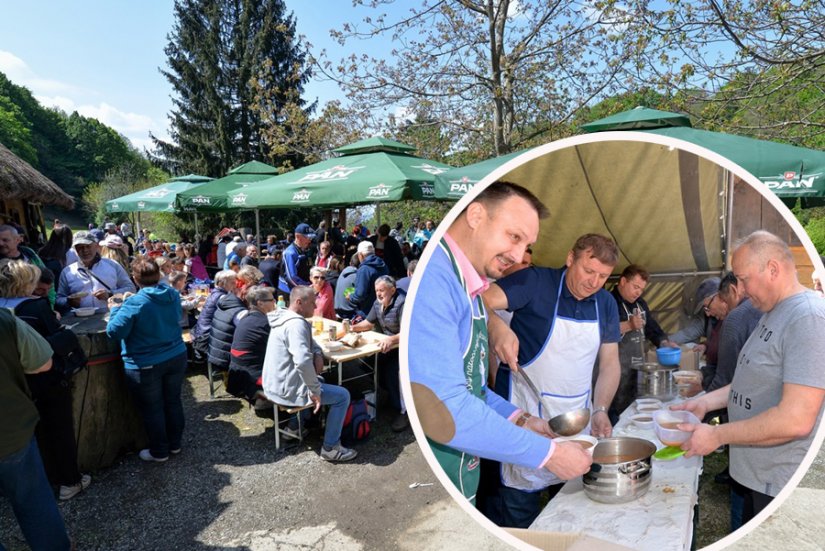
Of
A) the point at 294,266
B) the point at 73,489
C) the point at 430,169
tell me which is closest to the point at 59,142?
the point at 294,266

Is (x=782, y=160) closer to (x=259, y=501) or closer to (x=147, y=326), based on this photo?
(x=259, y=501)

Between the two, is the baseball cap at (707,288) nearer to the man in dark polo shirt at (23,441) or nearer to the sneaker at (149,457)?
the man in dark polo shirt at (23,441)

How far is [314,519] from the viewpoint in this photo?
12.1ft

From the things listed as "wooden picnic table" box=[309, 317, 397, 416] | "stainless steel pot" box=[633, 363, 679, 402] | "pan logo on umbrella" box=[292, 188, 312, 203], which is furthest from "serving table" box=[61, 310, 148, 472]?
"stainless steel pot" box=[633, 363, 679, 402]

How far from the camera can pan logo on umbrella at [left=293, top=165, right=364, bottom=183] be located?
700 centimetres

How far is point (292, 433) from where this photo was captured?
4852mm

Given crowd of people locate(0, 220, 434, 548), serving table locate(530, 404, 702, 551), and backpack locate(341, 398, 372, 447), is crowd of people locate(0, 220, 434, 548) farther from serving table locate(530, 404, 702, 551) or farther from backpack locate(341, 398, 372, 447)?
serving table locate(530, 404, 702, 551)

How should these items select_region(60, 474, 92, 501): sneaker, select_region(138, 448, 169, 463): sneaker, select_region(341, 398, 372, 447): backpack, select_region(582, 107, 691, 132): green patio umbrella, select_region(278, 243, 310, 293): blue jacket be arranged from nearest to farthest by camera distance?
select_region(582, 107, 691, 132): green patio umbrella < select_region(60, 474, 92, 501): sneaker < select_region(138, 448, 169, 463): sneaker < select_region(341, 398, 372, 447): backpack < select_region(278, 243, 310, 293): blue jacket

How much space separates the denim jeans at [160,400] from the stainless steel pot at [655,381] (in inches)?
162

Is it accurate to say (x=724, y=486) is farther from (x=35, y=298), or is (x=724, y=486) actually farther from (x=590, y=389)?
(x=35, y=298)

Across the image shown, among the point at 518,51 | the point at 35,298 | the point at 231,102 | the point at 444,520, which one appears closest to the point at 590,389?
the point at 444,520

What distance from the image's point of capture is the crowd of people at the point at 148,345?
2973 millimetres

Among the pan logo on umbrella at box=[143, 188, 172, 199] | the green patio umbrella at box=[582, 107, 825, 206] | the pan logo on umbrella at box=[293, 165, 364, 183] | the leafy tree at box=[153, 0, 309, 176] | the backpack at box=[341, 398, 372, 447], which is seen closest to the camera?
the green patio umbrella at box=[582, 107, 825, 206]

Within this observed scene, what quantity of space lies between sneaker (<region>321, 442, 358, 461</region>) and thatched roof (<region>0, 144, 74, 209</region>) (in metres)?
7.27
